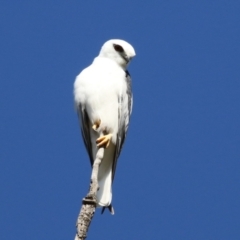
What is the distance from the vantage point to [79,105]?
9.66 m

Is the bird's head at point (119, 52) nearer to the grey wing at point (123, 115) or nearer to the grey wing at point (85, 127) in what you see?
the grey wing at point (123, 115)

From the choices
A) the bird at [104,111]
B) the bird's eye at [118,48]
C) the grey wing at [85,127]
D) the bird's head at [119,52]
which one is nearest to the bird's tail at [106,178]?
the bird at [104,111]

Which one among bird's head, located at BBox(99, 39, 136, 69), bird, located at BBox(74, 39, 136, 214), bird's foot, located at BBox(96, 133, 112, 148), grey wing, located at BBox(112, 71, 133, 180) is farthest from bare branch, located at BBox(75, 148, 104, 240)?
bird's head, located at BBox(99, 39, 136, 69)

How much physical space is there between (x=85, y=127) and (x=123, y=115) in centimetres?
50

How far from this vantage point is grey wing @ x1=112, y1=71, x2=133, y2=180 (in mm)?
9648

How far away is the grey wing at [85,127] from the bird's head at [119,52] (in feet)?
2.94

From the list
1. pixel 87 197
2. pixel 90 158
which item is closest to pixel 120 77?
pixel 90 158

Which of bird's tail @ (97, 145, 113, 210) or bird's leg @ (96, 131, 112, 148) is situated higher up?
bird's leg @ (96, 131, 112, 148)

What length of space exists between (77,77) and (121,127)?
2.77ft

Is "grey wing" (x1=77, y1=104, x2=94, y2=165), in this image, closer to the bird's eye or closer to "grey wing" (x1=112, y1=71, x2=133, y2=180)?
"grey wing" (x1=112, y1=71, x2=133, y2=180)

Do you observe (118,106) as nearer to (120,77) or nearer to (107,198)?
(120,77)

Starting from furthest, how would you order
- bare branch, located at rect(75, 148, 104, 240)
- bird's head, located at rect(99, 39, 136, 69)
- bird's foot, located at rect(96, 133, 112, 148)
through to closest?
bird's head, located at rect(99, 39, 136, 69)
bird's foot, located at rect(96, 133, 112, 148)
bare branch, located at rect(75, 148, 104, 240)

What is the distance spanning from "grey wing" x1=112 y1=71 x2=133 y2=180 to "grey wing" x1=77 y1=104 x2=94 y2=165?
348 millimetres

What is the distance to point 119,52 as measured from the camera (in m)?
10.2
